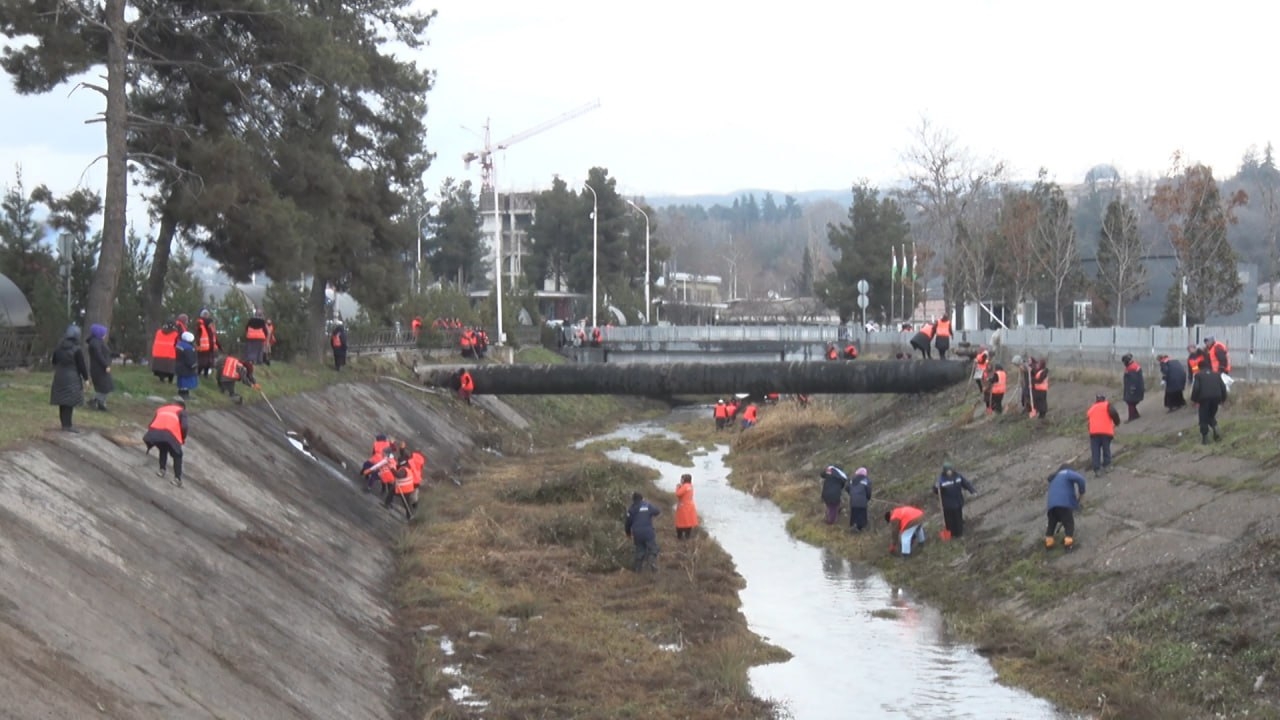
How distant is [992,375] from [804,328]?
46214mm

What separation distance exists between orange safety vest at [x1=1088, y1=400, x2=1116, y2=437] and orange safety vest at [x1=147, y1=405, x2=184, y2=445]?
15.8 metres

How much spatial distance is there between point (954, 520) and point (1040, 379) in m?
8.18

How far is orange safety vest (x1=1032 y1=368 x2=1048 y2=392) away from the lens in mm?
34156

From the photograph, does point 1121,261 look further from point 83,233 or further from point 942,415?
point 83,233

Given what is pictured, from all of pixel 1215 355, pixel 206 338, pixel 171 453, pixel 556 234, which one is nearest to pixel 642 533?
pixel 171 453

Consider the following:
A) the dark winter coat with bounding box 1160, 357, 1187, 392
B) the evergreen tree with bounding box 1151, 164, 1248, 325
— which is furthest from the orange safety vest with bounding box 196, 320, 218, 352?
the evergreen tree with bounding box 1151, 164, 1248, 325

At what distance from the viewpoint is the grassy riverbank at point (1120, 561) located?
16625 millimetres

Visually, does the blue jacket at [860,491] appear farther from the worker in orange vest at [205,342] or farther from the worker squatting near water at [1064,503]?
the worker in orange vest at [205,342]

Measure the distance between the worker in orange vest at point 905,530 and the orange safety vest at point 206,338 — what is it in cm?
1595

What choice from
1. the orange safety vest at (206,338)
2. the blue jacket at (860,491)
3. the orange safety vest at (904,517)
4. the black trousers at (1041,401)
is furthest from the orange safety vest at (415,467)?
the black trousers at (1041,401)

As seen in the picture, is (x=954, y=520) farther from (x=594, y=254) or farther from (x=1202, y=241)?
(x=594, y=254)

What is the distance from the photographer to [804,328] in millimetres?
84750

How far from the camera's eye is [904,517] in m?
28.7

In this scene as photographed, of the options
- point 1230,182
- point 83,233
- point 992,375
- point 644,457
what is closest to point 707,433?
point 644,457
